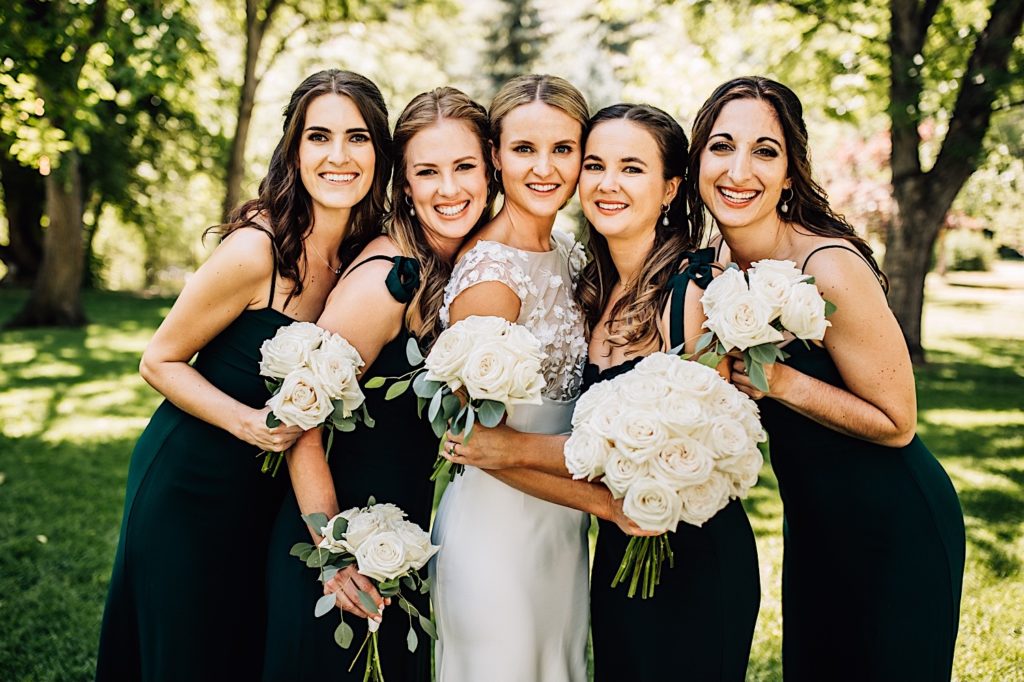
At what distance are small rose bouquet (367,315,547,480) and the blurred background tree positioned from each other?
5.06 meters

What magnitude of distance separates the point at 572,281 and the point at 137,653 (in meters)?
2.50

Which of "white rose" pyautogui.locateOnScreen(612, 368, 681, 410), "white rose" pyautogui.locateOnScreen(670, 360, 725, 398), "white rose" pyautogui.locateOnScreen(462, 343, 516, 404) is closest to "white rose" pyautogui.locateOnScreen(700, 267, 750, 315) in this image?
"white rose" pyautogui.locateOnScreen(670, 360, 725, 398)

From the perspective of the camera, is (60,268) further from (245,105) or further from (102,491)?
(102,491)

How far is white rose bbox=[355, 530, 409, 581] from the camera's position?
271 centimetres

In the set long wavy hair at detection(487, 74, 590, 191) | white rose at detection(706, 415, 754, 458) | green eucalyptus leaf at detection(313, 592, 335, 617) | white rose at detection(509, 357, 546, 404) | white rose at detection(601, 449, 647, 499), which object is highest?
long wavy hair at detection(487, 74, 590, 191)

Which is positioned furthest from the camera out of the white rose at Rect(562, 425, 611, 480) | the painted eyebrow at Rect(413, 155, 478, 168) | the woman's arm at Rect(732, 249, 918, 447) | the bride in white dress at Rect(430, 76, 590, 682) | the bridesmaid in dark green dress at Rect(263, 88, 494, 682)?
the painted eyebrow at Rect(413, 155, 478, 168)

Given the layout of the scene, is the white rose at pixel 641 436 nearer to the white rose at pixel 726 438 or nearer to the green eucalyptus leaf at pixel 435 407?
the white rose at pixel 726 438

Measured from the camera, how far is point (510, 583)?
3074mm

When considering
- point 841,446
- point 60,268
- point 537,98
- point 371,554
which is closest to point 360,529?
point 371,554

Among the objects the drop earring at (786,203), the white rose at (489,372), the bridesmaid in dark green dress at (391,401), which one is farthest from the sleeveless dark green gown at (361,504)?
the drop earring at (786,203)

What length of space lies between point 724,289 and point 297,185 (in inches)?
79.4

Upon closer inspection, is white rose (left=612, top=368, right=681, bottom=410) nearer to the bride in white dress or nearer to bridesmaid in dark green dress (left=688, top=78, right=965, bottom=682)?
bridesmaid in dark green dress (left=688, top=78, right=965, bottom=682)

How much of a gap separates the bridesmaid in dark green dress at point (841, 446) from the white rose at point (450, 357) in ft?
3.20

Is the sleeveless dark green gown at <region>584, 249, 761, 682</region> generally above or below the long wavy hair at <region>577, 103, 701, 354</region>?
below
